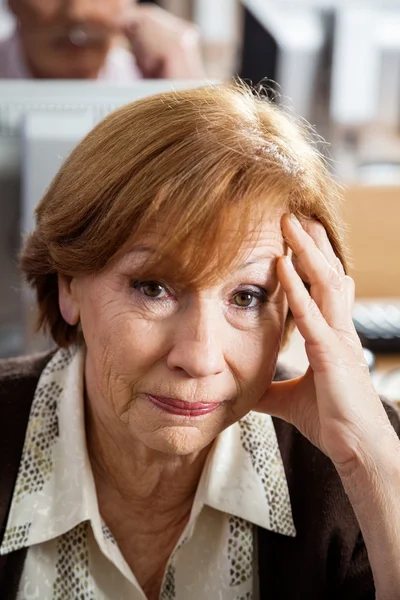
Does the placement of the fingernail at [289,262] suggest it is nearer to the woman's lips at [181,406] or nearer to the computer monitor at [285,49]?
the woman's lips at [181,406]

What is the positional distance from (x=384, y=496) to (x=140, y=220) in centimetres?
44

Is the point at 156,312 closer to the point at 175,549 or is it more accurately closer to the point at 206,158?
the point at 206,158

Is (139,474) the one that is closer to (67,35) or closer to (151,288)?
(151,288)

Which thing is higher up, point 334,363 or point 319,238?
point 319,238

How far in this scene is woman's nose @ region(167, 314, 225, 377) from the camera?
93 centimetres

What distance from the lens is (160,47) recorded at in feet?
8.92

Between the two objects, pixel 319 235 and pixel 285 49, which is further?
pixel 285 49

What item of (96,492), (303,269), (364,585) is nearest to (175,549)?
(96,492)

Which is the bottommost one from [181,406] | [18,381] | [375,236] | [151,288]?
[375,236]

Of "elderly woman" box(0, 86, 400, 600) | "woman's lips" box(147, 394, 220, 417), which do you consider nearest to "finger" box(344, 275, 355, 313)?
"elderly woman" box(0, 86, 400, 600)

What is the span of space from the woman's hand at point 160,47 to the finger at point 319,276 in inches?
71.0

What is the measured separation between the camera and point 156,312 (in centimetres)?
97

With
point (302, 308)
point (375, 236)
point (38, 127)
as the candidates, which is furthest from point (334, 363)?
point (375, 236)

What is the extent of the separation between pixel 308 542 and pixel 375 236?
3.90 feet
